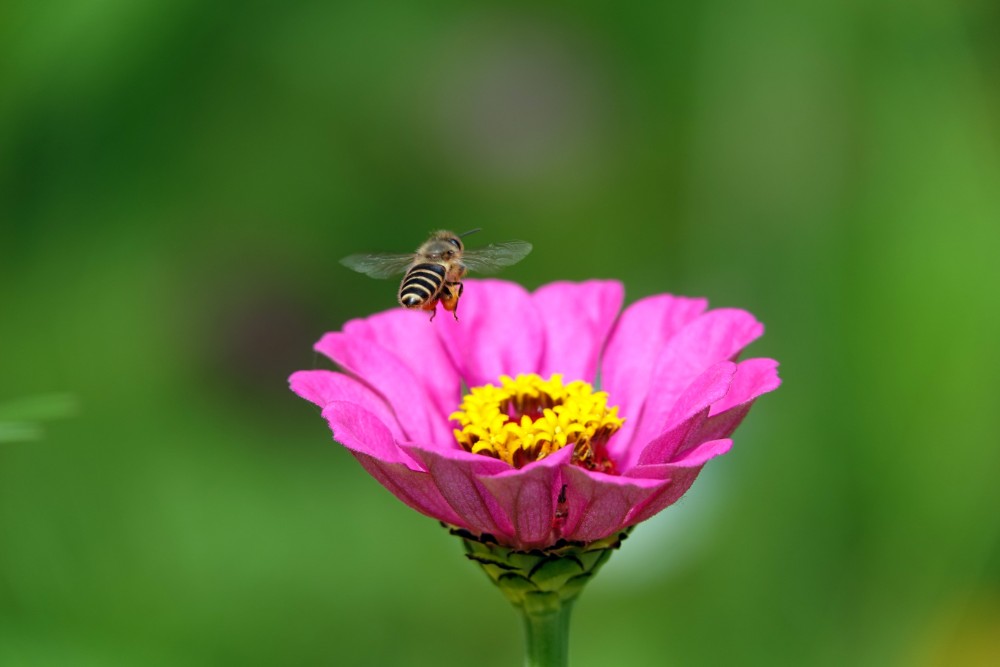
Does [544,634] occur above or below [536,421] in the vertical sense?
below

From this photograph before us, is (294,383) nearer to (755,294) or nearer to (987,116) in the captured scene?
(755,294)

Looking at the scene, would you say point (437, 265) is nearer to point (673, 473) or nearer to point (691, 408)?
point (691, 408)

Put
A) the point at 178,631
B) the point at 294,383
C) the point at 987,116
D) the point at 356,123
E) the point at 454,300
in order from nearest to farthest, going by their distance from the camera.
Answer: the point at 294,383 → the point at 454,300 → the point at 178,631 → the point at 987,116 → the point at 356,123

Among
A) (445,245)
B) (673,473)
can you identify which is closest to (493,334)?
(445,245)

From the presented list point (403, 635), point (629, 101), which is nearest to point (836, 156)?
point (629, 101)

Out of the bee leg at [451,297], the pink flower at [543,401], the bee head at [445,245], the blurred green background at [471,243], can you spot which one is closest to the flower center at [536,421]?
the pink flower at [543,401]

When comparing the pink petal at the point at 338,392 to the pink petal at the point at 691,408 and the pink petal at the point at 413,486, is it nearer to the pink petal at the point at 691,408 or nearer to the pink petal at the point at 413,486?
the pink petal at the point at 413,486

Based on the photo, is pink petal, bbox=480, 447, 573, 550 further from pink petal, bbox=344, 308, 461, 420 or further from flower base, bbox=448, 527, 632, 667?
pink petal, bbox=344, 308, 461, 420
